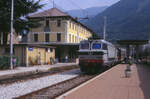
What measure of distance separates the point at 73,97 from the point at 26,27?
30.4m

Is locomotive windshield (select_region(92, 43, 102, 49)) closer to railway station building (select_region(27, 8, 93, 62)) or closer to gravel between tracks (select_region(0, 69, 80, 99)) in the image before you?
gravel between tracks (select_region(0, 69, 80, 99))

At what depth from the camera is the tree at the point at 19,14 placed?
108 ft

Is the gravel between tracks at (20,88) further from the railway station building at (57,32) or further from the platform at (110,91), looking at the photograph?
the railway station building at (57,32)

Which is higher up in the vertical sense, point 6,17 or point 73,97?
point 6,17

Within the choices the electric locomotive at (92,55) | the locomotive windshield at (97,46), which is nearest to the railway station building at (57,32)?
the electric locomotive at (92,55)

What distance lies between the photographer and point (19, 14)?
35.7 m

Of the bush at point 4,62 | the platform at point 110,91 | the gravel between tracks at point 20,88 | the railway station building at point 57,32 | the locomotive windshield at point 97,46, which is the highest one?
the railway station building at point 57,32

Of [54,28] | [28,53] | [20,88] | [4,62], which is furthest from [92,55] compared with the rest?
[54,28]

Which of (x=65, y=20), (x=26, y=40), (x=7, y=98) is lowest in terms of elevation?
(x=7, y=98)

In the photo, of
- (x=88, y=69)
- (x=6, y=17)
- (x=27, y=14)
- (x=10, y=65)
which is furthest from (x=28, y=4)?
(x=88, y=69)

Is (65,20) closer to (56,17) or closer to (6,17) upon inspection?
(56,17)

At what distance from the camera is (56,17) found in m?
49.9

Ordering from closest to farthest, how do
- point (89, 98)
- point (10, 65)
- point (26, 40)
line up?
point (89, 98) → point (10, 65) → point (26, 40)

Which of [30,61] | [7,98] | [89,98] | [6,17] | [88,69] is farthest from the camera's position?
[6,17]
